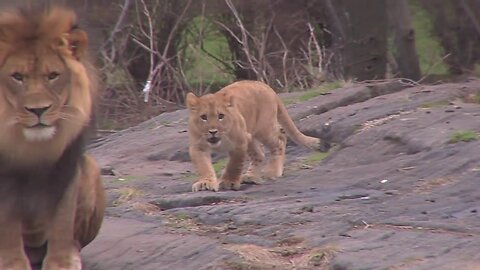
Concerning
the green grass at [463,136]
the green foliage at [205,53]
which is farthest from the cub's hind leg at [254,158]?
the green foliage at [205,53]

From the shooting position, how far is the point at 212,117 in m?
7.00

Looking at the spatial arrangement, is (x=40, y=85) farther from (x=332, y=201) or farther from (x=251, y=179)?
(x=251, y=179)

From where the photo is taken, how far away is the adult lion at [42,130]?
13.4 feet

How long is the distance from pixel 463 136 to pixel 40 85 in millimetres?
3355

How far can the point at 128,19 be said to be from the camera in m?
15.4

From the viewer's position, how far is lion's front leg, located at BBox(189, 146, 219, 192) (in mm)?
6802

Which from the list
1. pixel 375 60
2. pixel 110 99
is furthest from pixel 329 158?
pixel 375 60

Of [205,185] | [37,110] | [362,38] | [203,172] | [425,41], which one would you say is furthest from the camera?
[425,41]

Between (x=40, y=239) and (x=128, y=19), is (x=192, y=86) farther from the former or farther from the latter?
(x=40, y=239)

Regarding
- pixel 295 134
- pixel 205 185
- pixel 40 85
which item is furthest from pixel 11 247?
pixel 295 134

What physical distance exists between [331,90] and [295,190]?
3797mm

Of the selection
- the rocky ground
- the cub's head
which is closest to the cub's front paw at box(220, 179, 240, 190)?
the rocky ground

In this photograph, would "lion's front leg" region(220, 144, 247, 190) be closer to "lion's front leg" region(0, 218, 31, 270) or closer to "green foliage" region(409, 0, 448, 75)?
"lion's front leg" region(0, 218, 31, 270)

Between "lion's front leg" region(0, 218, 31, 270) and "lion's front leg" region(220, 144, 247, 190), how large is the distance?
2.70 meters
